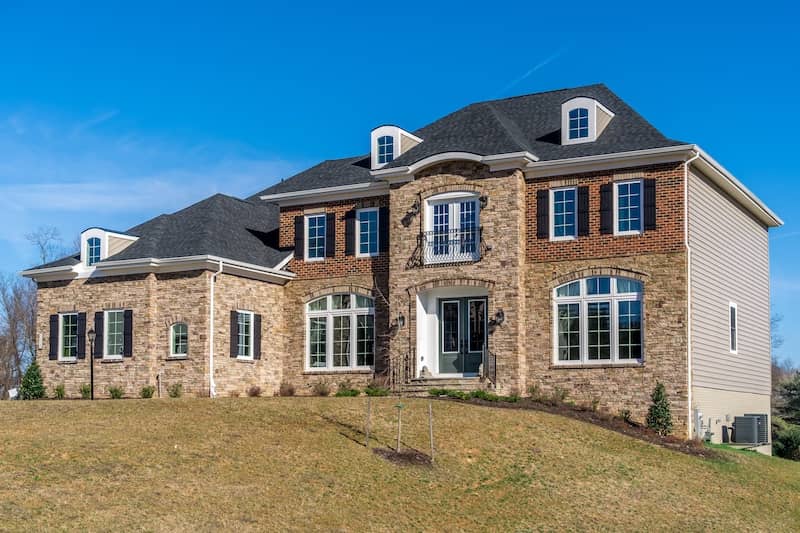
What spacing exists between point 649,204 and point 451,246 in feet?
17.3

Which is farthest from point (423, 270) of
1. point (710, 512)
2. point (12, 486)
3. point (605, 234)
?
point (12, 486)

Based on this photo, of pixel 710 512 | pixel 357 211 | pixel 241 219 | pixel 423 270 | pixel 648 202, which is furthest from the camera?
pixel 241 219

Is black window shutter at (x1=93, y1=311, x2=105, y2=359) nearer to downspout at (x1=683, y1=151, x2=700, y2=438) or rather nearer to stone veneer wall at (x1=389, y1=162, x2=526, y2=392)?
stone veneer wall at (x1=389, y1=162, x2=526, y2=392)

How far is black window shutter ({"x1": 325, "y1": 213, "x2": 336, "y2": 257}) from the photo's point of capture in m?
29.0

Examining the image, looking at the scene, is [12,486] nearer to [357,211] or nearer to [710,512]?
[710,512]

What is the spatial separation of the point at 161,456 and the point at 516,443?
282 inches

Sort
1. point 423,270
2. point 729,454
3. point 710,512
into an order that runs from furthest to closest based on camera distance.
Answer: point 423,270, point 729,454, point 710,512

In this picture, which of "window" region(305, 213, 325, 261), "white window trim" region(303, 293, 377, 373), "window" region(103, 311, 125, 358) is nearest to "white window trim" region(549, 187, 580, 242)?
"white window trim" region(303, 293, 377, 373)

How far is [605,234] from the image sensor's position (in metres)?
25.0

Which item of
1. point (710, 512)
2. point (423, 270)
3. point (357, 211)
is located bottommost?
point (710, 512)

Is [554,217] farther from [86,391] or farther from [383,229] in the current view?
[86,391]

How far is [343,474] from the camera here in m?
16.8

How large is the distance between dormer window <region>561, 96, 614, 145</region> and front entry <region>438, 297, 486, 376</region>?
494 centimetres

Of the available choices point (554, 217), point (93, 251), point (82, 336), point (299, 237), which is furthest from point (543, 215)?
point (82, 336)
